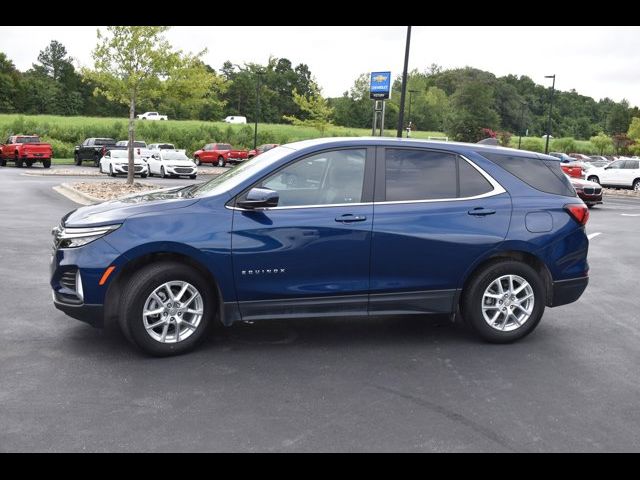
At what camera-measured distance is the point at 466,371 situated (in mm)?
5363

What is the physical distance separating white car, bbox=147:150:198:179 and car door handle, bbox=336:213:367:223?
27.6 meters

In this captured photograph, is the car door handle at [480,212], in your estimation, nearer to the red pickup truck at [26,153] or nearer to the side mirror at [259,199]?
the side mirror at [259,199]

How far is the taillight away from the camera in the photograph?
6277mm

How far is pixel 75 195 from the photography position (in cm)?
1988

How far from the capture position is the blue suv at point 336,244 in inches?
214

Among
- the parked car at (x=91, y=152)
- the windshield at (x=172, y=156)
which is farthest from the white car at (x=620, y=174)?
the parked car at (x=91, y=152)

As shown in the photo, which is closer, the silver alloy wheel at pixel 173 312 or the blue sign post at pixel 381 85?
the silver alloy wheel at pixel 173 312

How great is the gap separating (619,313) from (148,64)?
18624 mm

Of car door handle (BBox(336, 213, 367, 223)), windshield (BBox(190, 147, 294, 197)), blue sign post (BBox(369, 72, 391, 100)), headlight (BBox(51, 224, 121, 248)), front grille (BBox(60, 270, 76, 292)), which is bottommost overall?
front grille (BBox(60, 270, 76, 292))

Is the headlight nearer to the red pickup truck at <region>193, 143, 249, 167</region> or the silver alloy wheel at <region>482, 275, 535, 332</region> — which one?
the silver alloy wheel at <region>482, 275, 535, 332</region>

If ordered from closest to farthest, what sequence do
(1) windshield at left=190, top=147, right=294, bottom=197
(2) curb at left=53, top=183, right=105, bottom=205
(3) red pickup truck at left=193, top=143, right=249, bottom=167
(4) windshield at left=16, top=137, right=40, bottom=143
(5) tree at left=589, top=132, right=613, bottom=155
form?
(1) windshield at left=190, top=147, right=294, bottom=197, (2) curb at left=53, top=183, right=105, bottom=205, (4) windshield at left=16, top=137, right=40, bottom=143, (3) red pickup truck at left=193, top=143, right=249, bottom=167, (5) tree at left=589, top=132, right=613, bottom=155

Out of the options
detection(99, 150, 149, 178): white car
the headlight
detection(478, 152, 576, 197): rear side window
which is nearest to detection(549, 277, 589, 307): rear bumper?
detection(478, 152, 576, 197): rear side window

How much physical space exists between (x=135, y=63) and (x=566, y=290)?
19317 mm

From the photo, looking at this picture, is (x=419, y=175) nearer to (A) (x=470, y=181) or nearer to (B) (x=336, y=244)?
(A) (x=470, y=181)
